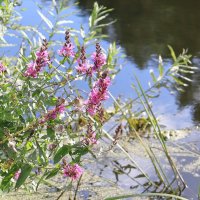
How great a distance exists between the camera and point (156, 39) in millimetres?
5953

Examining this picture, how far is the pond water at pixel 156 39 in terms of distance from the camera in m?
4.14

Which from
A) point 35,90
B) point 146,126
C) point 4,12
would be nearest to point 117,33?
point 146,126

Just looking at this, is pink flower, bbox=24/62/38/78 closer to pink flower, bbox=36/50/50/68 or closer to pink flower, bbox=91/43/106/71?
pink flower, bbox=36/50/50/68

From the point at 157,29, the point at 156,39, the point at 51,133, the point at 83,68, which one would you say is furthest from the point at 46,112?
the point at 157,29

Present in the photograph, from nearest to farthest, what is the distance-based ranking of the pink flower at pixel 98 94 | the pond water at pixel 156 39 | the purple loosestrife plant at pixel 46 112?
the pink flower at pixel 98 94 → the purple loosestrife plant at pixel 46 112 → the pond water at pixel 156 39

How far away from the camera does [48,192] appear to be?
9.16ft

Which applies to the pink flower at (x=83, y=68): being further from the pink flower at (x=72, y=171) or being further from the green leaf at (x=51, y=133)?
the pink flower at (x=72, y=171)

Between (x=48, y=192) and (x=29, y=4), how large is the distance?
4850 mm

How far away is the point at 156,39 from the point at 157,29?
46 cm

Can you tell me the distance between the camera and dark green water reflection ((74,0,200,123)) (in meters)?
5.10

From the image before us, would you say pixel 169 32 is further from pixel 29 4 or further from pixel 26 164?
pixel 26 164

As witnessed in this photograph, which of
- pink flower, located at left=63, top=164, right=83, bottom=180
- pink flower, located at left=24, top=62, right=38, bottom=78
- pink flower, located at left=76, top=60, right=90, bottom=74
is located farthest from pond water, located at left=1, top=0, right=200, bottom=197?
pink flower, located at left=24, top=62, right=38, bottom=78

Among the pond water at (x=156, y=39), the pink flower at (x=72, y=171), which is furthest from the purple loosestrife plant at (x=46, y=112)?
the pond water at (x=156, y=39)

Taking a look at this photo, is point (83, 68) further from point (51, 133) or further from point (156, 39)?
point (156, 39)
